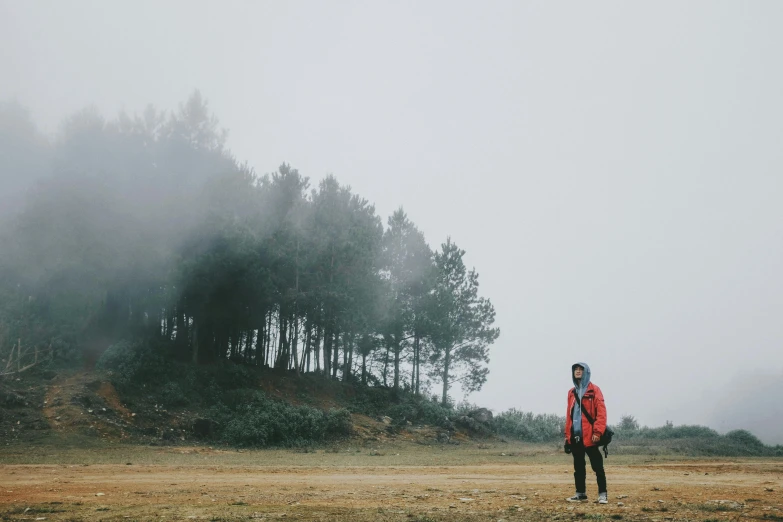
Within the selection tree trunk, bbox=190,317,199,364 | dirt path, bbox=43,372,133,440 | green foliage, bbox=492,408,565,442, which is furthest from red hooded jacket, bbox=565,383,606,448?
green foliage, bbox=492,408,565,442

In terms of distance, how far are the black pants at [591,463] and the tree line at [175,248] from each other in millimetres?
23644

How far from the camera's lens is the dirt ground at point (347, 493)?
6.79m

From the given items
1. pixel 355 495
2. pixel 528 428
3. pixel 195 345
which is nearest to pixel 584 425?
pixel 355 495

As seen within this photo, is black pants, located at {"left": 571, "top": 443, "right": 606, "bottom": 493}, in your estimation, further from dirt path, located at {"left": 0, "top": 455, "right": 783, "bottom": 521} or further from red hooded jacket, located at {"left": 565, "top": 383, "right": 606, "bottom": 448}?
dirt path, located at {"left": 0, "top": 455, "right": 783, "bottom": 521}

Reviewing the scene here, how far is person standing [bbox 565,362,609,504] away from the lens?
7859mm

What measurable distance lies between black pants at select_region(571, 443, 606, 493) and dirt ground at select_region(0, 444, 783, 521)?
30 cm

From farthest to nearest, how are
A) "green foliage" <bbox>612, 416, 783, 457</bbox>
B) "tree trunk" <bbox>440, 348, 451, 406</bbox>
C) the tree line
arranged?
"tree trunk" <bbox>440, 348, 451, 406</bbox> < the tree line < "green foliage" <bbox>612, 416, 783, 457</bbox>

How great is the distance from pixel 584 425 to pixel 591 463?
1.79 ft

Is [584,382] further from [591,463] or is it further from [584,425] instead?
[591,463]

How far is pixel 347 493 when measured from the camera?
931cm

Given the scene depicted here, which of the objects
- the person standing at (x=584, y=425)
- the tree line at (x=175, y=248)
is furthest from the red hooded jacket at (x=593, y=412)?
the tree line at (x=175, y=248)

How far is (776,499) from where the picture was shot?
27.5 feet

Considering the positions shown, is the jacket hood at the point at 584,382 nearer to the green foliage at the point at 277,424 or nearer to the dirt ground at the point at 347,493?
the dirt ground at the point at 347,493

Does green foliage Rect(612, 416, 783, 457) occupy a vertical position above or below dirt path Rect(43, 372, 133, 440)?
below
